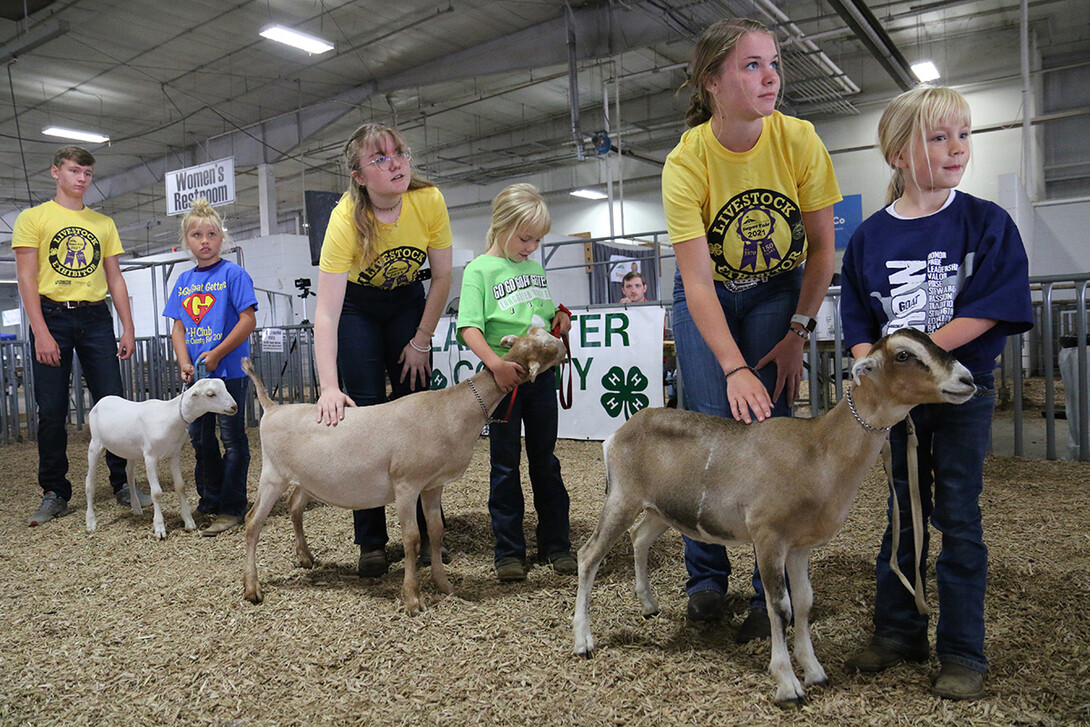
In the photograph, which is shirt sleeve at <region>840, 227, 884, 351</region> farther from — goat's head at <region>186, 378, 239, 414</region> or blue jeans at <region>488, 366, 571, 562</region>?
goat's head at <region>186, 378, 239, 414</region>

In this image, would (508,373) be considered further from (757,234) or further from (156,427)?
(156,427)

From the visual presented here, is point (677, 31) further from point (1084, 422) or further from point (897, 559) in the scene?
point (897, 559)

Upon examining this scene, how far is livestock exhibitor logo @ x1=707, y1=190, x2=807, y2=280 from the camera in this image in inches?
91.4

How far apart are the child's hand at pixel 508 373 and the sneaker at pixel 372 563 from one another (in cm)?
109

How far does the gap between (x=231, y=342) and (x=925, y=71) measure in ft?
47.1

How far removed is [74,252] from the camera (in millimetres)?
4688

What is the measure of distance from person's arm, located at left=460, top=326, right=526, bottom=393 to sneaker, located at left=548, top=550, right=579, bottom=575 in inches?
34.8

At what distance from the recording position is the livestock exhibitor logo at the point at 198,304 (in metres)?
4.56

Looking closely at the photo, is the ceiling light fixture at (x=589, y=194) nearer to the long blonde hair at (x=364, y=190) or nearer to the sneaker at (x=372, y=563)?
the long blonde hair at (x=364, y=190)

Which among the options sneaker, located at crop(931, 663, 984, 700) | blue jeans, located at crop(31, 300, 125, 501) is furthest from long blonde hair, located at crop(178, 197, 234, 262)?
sneaker, located at crop(931, 663, 984, 700)

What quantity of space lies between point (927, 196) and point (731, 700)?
157 centimetres

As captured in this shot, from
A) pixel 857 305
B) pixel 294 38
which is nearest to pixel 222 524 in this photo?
pixel 857 305

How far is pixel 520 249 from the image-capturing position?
10.5ft

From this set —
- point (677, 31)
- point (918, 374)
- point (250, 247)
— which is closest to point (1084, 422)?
point (918, 374)
